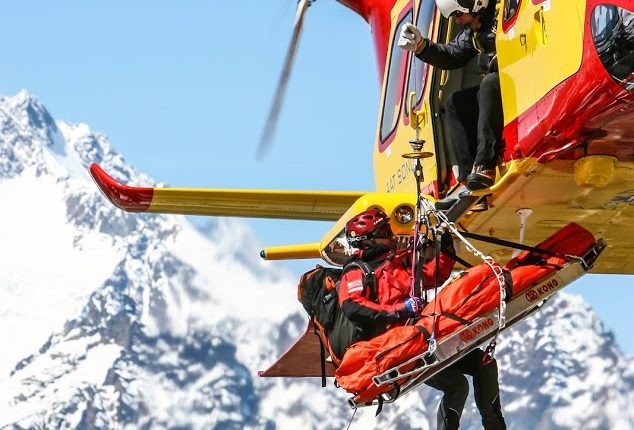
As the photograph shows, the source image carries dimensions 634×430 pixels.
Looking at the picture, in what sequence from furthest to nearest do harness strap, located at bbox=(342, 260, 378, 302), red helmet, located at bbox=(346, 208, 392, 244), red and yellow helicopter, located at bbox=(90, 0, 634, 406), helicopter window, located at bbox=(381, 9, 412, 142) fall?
helicopter window, located at bbox=(381, 9, 412, 142)
red helmet, located at bbox=(346, 208, 392, 244)
harness strap, located at bbox=(342, 260, 378, 302)
red and yellow helicopter, located at bbox=(90, 0, 634, 406)

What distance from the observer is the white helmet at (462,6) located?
37.2ft

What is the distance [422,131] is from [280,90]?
8.47ft

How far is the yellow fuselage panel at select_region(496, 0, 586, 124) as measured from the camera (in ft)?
32.2

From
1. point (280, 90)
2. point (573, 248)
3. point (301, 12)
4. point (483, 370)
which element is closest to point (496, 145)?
point (573, 248)

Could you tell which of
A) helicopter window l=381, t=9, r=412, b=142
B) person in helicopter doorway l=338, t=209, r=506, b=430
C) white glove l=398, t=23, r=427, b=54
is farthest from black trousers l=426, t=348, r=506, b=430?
helicopter window l=381, t=9, r=412, b=142

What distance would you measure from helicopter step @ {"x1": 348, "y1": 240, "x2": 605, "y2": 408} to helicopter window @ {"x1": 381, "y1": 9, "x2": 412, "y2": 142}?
361 cm

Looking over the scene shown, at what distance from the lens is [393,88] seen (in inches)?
555

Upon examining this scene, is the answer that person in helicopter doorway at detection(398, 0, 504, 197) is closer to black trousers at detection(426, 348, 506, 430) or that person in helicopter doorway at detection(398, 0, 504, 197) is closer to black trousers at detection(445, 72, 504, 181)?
black trousers at detection(445, 72, 504, 181)

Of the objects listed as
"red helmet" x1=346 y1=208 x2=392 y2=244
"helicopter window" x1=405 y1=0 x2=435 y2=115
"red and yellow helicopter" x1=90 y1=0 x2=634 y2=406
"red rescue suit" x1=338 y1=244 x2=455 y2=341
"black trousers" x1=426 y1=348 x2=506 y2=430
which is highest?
"helicopter window" x1=405 y1=0 x2=435 y2=115

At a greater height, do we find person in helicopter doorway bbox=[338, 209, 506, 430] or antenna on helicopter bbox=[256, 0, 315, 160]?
antenna on helicopter bbox=[256, 0, 315, 160]

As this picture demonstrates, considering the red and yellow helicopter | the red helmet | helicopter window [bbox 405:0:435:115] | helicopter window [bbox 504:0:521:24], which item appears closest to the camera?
the red and yellow helicopter

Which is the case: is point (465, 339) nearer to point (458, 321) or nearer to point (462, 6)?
point (458, 321)

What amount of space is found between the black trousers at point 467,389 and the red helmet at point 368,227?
4.04 feet

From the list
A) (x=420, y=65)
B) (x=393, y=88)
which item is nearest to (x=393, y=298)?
(x=420, y=65)
